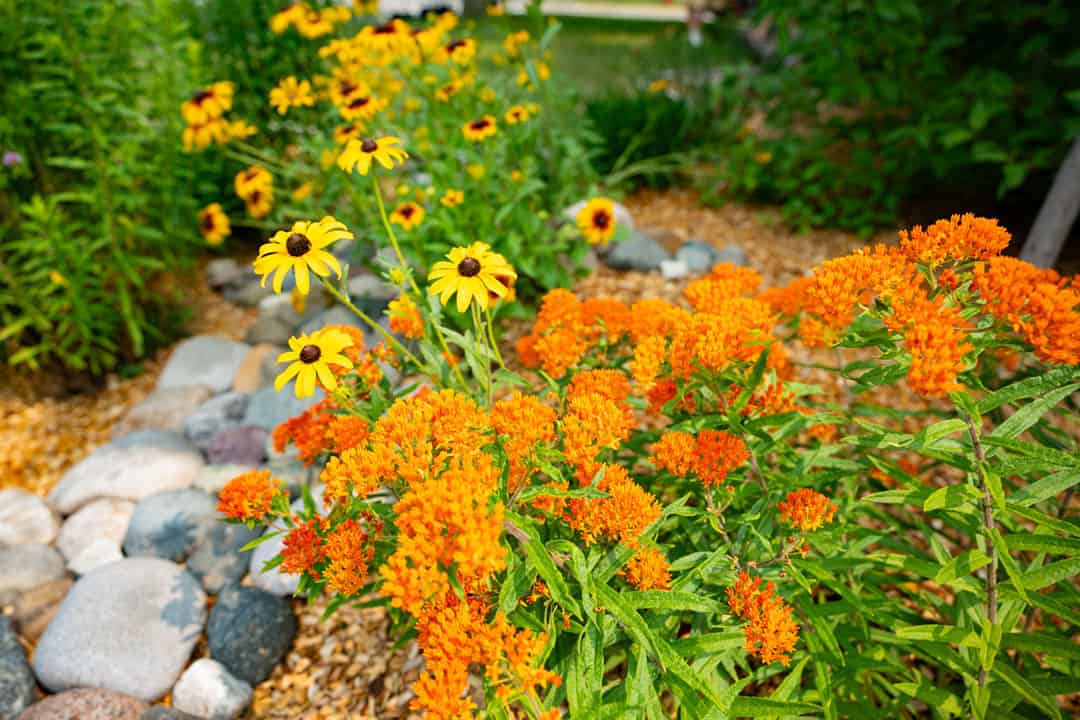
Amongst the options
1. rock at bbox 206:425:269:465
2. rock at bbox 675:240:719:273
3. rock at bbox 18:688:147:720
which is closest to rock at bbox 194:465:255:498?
rock at bbox 206:425:269:465

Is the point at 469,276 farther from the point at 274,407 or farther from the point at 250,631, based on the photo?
the point at 274,407

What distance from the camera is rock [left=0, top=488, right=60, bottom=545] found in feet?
7.68

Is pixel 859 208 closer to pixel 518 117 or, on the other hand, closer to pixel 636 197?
pixel 636 197

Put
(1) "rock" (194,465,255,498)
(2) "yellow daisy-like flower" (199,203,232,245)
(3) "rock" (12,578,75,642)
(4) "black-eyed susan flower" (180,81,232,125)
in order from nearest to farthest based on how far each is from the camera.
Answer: (3) "rock" (12,578,75,642) < (1) "rock" (194,465,255,498) < (4) "black-eyed susan flower" (180,81,232,125) < (2) "yellow daisy-like flower" (199,203,232,245)

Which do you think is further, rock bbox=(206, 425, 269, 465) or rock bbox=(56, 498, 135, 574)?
rock bbox=(206, 425, 269, 465)

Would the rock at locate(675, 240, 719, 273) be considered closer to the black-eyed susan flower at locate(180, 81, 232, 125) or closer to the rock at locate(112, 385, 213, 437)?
the black-eyed susan flower at locate(180, 81, 232, 125)

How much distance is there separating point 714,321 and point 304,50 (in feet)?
11.5

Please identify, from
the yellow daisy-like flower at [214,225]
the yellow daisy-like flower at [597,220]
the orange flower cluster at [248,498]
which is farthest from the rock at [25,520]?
the yellow daisy-like flower at [597,220]

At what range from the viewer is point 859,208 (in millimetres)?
3771

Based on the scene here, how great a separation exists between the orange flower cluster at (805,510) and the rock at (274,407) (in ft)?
6.83

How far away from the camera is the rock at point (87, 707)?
1.68 meters

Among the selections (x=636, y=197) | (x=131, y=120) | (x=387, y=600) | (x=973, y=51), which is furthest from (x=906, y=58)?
(x=131, y=120)

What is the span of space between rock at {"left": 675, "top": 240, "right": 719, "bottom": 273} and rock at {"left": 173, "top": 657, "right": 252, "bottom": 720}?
2.72 m

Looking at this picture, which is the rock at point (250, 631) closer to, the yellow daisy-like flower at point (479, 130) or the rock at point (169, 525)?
the rock at point (169, 525)
